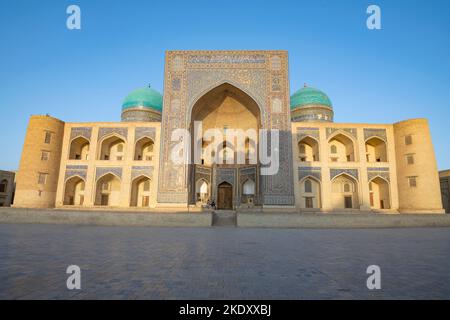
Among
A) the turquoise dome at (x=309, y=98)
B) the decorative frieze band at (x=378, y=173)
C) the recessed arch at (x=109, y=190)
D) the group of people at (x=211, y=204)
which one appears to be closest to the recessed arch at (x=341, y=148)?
the decorative frieze band at (x=378, y=173)

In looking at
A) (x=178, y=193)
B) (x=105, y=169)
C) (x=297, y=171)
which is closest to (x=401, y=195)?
(x=297, y=171)

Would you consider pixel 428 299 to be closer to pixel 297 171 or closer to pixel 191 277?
pixel 191 277

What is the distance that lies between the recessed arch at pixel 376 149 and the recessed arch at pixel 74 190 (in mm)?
22820

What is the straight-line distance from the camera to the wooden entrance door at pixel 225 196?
21.6m

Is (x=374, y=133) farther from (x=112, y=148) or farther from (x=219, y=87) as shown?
(x=112, y=148)

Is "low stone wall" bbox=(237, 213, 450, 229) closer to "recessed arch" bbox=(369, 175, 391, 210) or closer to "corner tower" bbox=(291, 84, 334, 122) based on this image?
"recessed arch" bbox=(369, 175, 391, 210)

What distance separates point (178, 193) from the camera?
16250 millimetres

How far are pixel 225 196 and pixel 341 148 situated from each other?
34.0 feet

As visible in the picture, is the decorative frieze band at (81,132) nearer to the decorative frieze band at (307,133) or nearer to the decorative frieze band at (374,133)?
the decorative frieze band at (307,133)

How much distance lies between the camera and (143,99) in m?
25.1

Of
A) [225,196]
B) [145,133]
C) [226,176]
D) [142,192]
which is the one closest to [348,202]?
[225,196]

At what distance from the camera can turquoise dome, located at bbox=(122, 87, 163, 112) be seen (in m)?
25.0

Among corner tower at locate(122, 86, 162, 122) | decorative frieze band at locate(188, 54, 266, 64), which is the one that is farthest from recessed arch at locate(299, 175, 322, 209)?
corner tower at locate(122, 86, 162, 122)
